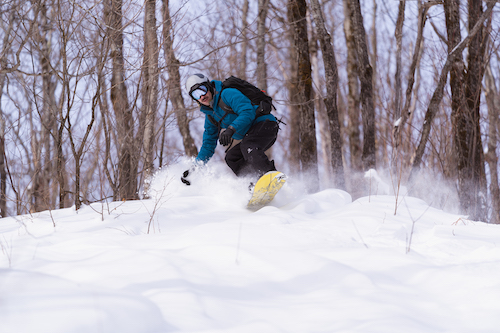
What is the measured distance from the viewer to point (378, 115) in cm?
1420

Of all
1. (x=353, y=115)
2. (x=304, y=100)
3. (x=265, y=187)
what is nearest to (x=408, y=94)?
(x=304, y=100)

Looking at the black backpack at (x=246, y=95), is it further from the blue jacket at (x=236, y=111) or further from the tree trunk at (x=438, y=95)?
the tree trunk at (x=438, y=95)

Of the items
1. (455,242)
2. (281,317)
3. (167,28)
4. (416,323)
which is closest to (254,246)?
(281,317)

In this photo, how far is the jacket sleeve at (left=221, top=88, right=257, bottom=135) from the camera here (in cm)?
385

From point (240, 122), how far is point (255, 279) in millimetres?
2433

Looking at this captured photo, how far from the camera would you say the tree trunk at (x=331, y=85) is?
6.81 metres

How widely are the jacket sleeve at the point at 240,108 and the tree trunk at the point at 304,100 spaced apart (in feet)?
11.6

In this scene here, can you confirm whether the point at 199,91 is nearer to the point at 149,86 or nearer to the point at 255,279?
the point at 149,86

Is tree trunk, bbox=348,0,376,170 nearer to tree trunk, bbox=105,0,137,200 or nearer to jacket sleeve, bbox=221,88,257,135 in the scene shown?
jacket sleeve, bbox=221,88,257,135

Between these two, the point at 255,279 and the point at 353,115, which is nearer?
the point at 255,279

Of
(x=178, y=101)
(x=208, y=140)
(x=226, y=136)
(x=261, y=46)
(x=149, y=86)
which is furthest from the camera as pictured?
(x=178, y=101)

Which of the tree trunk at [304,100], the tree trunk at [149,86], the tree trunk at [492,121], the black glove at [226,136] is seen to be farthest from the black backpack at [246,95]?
the tree trunk at [492,121]

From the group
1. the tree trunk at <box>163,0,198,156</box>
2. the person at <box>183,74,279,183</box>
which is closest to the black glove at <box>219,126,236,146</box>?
the person at <box>183,74,279,183</box>

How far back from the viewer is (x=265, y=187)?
11.8 feet
